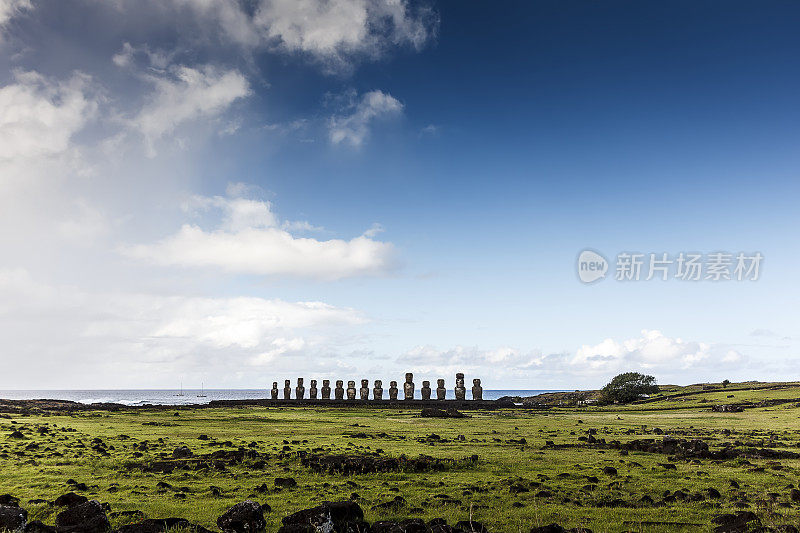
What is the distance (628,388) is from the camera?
8838cm

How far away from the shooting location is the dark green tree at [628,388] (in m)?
87.8

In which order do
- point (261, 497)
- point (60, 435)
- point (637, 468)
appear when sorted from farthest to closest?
point (60, 435) < point (637, 468) < point (261, 497)

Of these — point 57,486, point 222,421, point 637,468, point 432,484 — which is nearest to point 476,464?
point 432,484

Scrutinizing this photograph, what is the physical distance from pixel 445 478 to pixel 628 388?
3012 inches

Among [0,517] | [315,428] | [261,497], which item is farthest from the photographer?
[315,428]

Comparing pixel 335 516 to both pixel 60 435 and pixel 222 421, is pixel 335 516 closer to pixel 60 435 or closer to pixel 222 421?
pixel 60 435

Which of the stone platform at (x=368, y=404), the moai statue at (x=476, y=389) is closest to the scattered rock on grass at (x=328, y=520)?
the stone platform at (x=368, y=404)

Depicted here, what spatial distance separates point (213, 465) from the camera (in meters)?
24.2

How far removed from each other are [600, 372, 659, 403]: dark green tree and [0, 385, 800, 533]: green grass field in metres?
48.5

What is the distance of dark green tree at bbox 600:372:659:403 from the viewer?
87.8 m

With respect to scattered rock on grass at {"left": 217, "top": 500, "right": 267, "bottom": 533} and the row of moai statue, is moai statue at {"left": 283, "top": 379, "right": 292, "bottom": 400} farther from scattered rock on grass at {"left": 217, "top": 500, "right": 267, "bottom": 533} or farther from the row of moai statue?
scattered rock on grass at {"left": 217, "top": 500, "right": 267, "bottom": 533}

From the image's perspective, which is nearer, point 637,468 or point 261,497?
point 261,497

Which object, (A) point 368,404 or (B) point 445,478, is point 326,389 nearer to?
(A) point 368,404

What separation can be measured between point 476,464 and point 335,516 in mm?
13310
